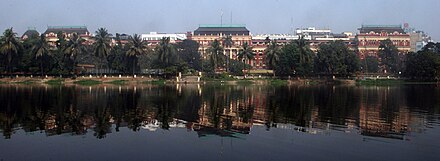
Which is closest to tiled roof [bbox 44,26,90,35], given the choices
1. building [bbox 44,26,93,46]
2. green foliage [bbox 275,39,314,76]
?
building [bbox 44,26,93,46]

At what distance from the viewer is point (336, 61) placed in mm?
81500

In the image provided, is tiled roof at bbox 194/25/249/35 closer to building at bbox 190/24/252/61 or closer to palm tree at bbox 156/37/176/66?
building at bbox 190/24/252/61

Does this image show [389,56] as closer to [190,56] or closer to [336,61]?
[336,61]

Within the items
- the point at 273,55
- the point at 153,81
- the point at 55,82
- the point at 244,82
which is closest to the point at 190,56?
the point at 273,55

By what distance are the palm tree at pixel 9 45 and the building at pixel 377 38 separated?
311ft

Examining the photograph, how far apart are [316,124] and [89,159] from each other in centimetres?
1137

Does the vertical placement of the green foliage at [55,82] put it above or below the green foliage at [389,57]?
below

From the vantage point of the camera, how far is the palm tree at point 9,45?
69.1 meters

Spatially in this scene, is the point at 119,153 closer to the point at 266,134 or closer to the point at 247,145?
the point at 247,145

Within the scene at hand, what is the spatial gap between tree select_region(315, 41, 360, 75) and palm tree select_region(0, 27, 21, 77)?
179 ft

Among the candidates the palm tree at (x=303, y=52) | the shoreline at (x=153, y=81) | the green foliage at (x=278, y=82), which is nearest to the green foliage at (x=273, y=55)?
the shoreline at (x=153, y=81)

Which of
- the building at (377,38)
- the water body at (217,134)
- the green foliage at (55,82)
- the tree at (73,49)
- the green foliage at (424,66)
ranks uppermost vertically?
the building at (377,38)

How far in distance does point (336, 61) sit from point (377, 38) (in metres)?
56.7

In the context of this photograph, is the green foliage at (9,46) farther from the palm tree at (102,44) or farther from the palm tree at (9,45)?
the palm tree at (102,44)
